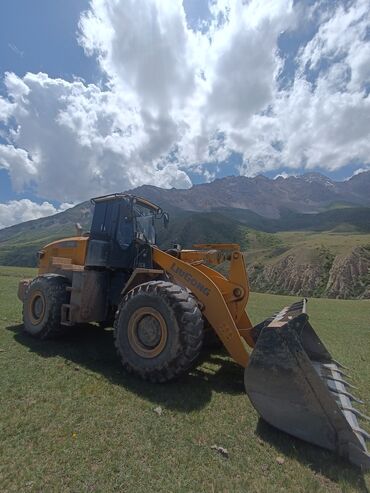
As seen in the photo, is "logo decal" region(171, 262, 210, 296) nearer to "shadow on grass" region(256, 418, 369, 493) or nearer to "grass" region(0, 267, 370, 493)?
"grass" region(0, 267, 370, 493)

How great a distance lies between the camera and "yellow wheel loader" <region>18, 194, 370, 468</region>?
4230mm

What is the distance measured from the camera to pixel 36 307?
825 centimetres

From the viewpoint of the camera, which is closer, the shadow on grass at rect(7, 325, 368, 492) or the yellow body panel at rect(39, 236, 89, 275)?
the shadow on grass at rect(7, 325, 368, 492)

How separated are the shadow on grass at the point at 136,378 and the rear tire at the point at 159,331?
0.83 ft

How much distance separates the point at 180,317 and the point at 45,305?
4.08m

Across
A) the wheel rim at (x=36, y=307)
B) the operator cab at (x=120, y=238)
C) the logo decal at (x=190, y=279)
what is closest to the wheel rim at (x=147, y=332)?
the logo decal at (x=190, y=279)

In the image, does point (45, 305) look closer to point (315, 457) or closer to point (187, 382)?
point (187, 382)

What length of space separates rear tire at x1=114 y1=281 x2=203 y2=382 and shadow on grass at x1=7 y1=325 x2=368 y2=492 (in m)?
0.31

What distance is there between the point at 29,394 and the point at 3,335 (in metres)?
4.02

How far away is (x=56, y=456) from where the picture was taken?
3637mm

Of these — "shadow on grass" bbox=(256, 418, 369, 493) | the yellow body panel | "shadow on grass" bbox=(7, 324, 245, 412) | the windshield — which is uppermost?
the windshield

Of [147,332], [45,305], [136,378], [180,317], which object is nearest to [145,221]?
[45,305]

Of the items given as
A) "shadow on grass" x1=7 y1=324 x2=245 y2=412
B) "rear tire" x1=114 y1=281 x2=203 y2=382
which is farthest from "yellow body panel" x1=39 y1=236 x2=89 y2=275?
"rear tire" x1=114 y1=281 x2=203 y2=382

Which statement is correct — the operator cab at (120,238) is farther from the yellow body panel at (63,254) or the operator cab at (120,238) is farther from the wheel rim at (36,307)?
the wheel rim at (36,307)
